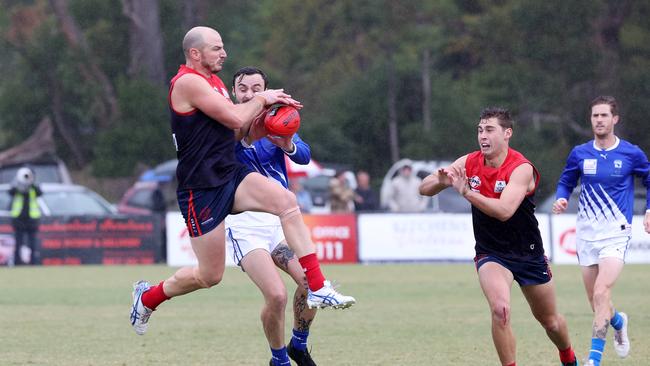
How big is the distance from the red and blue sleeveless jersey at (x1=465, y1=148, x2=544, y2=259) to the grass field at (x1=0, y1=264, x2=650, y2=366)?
153 cm

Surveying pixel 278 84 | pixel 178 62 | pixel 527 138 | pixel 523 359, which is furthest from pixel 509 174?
pixel 278 84

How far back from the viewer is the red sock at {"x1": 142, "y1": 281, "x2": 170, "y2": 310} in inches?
338

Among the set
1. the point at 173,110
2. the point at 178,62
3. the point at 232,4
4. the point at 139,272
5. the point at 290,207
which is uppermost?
the point at 232,4

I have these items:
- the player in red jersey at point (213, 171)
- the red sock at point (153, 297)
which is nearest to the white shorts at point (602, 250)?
the player in red jersey at point (213, 171)

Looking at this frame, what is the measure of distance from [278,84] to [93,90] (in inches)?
267

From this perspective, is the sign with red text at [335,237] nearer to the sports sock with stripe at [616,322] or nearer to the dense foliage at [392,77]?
the dense foliage at [392,77]

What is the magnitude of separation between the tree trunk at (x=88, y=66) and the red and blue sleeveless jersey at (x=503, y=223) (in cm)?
3425

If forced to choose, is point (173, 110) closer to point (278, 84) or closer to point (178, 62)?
point (178, 62)

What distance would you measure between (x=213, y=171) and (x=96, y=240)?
16312 millimetres

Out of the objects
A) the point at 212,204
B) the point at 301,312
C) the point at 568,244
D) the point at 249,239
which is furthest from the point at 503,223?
the point at 568,244

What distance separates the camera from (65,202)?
25.5 metres

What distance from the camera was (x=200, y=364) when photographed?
9.79 meters

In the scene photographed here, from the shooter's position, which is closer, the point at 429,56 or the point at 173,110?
the point at 173,110

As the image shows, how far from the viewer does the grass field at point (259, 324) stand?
33.6ft
